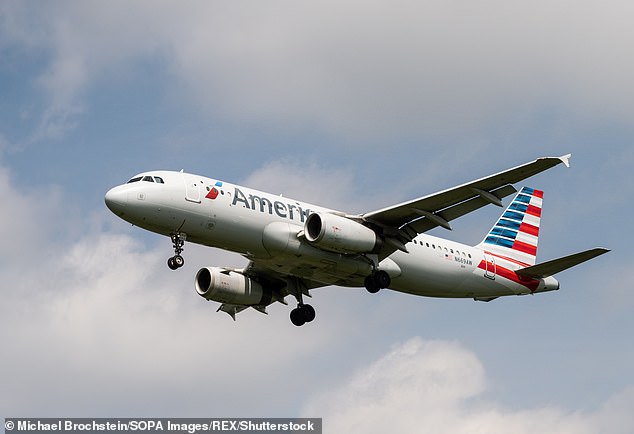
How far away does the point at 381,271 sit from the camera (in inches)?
1704

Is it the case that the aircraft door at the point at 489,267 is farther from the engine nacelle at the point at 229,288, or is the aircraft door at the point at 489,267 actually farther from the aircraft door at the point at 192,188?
the aircraft door at the point at 192,188

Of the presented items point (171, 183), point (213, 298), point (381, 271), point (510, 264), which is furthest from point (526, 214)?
point (171, 183)

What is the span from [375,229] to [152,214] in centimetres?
Answer: 921

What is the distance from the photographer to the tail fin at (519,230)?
50719 mm

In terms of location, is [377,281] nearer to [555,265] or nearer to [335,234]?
[335,234]

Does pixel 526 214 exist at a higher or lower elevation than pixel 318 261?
higher

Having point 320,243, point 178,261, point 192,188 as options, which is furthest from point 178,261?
point 320,243

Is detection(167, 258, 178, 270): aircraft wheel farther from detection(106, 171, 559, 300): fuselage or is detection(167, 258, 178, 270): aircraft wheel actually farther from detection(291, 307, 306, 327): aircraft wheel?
detection(291, 307, 306, 327): aircraft wheel

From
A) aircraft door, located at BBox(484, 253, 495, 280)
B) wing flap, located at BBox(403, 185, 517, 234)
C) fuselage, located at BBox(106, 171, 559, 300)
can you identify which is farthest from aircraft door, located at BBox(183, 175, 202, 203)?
aircraft door, located at BBox(484, 253, 495, 280)

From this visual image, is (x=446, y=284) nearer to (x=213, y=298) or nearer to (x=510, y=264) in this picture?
(x=510, y=264)

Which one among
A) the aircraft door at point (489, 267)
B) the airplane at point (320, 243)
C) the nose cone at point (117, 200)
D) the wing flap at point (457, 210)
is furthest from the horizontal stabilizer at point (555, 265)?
the nose cone at point (117, 200)

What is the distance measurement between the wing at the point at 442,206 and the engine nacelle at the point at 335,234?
1333mm

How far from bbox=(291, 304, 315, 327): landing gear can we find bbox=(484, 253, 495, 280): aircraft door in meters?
7.91

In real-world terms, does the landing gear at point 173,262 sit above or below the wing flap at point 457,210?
below
